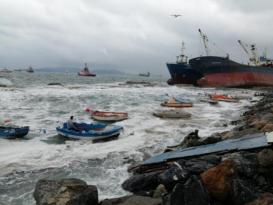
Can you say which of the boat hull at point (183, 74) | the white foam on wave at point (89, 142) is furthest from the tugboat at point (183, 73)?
the white foam on wave at point (89, 142)

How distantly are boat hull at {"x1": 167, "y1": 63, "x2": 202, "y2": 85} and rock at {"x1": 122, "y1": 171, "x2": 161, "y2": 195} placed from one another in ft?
190

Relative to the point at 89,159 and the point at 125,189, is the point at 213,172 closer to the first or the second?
the point at 125,189

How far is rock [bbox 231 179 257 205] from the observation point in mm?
8391

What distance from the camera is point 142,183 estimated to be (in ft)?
36.8

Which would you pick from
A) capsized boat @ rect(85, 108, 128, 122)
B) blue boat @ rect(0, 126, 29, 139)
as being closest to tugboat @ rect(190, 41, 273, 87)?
capsized boat @ rect(85, 108, 128, 122)

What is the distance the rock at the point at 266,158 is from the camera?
1001 cm

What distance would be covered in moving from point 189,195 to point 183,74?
66.1m

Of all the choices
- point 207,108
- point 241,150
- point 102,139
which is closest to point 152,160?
point 241,150

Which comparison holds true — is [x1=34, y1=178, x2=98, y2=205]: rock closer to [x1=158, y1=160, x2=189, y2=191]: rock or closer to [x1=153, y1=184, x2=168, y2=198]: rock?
[x1=153, y1=184, x2=168, y2=198]: rock

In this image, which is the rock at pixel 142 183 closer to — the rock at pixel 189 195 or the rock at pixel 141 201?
the rock at pixel 141 201

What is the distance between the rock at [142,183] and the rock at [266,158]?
294 cm

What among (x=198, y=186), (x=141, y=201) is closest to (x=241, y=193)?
(x=198, y=186)

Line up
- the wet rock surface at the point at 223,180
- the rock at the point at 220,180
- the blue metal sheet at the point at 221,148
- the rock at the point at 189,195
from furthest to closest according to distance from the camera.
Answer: the blue metal sheet at the point at 221,148
the rock at the point at 220,180
the wet rock surface at the point at 223,180
the rock at the point at 189,195

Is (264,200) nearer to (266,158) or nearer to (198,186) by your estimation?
(198,186)
